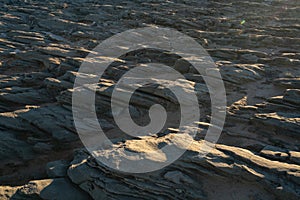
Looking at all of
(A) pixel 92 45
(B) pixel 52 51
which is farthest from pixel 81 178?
(A) pixel 92 45

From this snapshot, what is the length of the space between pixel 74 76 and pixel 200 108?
12746mm

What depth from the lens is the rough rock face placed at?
14117 mm

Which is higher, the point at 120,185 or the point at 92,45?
the point at 92,45

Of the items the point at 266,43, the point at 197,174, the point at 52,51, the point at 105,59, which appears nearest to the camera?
the point at 197,174

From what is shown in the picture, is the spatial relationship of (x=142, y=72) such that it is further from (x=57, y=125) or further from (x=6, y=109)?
(x=6, y=109)

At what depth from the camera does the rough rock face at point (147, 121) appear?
1412 cm

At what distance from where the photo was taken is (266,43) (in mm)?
39688

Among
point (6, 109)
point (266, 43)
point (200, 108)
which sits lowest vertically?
point (6, 109)

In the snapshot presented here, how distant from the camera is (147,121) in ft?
75.7

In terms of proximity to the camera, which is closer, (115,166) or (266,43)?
(115,166)

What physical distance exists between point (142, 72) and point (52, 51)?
547 inches

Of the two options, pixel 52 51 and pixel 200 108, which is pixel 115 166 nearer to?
pixel 200 108

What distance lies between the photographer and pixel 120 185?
567 inches

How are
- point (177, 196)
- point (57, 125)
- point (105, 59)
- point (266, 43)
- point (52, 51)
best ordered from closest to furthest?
point (177, 196) < point (57, 125) < point (105, 59) < point (52, 51) < point (266, 43)
